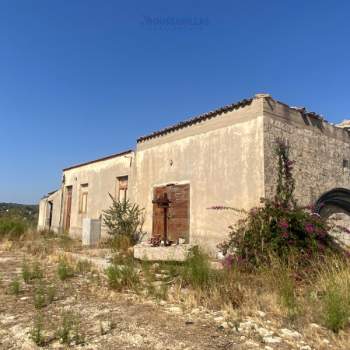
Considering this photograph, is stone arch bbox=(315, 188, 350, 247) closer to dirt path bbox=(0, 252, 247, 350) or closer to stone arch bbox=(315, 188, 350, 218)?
stone arch bbox=(315, 188, 350, 218)

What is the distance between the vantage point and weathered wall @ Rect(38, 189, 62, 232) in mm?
19152

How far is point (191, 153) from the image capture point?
1084cm

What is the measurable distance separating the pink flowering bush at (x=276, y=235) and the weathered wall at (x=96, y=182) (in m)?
6.91

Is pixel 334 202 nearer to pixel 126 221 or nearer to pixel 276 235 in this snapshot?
pixel 276 235

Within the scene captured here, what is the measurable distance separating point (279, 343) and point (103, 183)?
42.5 ft

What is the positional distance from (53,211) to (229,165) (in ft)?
44.2

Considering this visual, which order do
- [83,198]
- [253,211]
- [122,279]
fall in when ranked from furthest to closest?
[83,198]
[253,211]
[122,279]

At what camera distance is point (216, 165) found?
9945 mm

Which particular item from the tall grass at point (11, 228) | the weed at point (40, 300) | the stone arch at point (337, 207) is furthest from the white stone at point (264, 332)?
the tall grass at point (11, 228)

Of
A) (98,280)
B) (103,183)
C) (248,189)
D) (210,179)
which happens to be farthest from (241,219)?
(103,183)

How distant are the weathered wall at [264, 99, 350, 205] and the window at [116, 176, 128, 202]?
7.19 m

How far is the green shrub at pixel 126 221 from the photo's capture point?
42.0 ft

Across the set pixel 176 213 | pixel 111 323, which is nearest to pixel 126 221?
pixel 176 213

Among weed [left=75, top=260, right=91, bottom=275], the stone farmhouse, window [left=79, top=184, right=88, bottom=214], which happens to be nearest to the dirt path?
weed [left=75, top=260, right=91, bottom=275]
